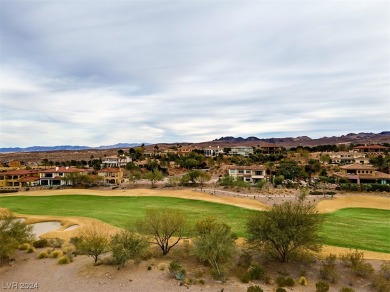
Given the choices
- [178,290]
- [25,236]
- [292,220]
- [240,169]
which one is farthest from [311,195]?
[25,236]

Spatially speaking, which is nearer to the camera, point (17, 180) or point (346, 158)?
point (17, 180)

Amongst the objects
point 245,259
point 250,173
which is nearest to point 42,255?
point 245,259

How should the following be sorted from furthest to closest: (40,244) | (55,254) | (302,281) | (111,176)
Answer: (111,176) < (40,244) < (55,254) < (302,281)

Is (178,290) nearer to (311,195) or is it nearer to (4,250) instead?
(4,250)

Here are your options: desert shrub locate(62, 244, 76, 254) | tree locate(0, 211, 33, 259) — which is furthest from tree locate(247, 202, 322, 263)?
tree locate(0, 211, 33, 259)

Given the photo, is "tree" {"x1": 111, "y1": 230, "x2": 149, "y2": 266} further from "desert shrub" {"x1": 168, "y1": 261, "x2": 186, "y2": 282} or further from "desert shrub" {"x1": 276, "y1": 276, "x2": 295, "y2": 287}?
"desert shrub" {"x1": 276, "y1": 276, "x2": 295, "y2": 287}

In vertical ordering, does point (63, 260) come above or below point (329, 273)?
above

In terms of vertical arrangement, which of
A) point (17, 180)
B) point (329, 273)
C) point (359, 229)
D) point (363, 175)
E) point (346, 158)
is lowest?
point (359, 229)

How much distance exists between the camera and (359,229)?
41.2 meters

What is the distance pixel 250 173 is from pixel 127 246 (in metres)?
72.1

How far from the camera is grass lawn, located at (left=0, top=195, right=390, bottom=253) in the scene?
3725 centimetres

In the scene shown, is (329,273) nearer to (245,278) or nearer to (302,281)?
(302,281)

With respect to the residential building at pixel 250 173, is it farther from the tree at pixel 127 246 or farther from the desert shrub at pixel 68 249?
the tree at pixel 127 246

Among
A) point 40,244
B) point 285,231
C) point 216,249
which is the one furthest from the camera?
point 40,244
